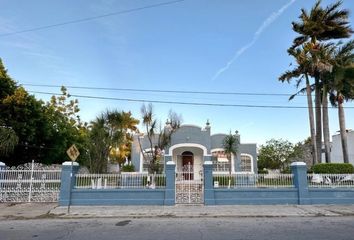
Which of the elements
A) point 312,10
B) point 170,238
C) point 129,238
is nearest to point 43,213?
point 129,238

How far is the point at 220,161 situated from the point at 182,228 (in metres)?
17.2

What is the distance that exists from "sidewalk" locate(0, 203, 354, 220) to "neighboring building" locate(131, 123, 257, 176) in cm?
1149

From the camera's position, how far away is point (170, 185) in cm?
1345

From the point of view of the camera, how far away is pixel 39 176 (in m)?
14.1

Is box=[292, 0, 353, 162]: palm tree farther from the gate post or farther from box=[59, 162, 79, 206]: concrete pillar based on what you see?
box=[59, 162, 79, 206]: concrete pillar

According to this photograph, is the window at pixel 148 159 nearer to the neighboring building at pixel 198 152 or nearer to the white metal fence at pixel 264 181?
the neighboring building at pixel 198 152

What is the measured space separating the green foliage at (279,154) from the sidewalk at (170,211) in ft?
109

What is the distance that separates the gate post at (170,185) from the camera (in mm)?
13336

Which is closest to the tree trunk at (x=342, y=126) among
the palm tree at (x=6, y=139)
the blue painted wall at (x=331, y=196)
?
the blue painted wall at (x=331, y=196)

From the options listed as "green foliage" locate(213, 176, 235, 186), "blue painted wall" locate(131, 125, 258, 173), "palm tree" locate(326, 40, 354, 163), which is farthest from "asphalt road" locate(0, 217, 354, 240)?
"blue painted wall" locate(131, 125, 258, 173)

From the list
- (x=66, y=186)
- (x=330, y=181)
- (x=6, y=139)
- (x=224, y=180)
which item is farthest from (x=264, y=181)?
(x=6, y=139)

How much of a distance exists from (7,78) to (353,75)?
21641 mm

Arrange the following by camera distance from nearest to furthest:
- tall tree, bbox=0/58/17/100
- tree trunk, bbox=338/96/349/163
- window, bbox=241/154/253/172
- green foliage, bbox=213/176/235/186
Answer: green foliage, bbox=213/176/235/186 < tall tree, bbox=0/58/17/100 < tree trunk, bbox=338/96/349/163 < window, bbox=241/154/253/172

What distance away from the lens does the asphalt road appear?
7.95 meters
